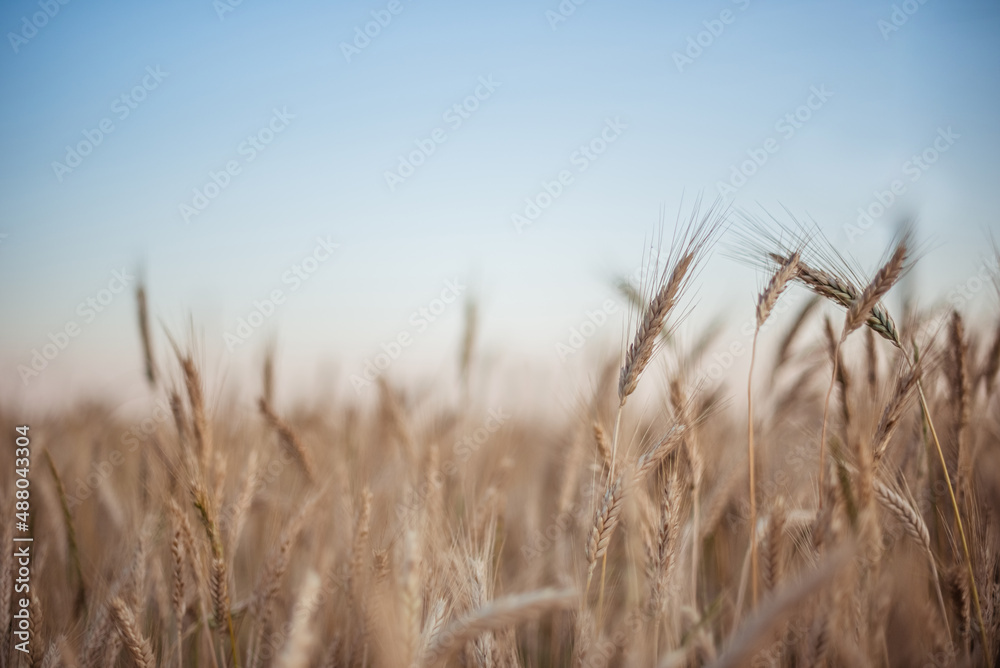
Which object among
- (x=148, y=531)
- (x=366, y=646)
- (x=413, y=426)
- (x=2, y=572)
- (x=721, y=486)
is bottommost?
(x=366, y=646)

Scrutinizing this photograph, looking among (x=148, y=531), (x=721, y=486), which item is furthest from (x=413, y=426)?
(x=721, y=486)

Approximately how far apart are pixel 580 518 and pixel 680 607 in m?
0.84

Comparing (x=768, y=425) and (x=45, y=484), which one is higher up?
(x=768, y=425)

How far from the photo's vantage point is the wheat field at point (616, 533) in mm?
1396

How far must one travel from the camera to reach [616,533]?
2.98 metres

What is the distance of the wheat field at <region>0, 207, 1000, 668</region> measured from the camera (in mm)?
1396

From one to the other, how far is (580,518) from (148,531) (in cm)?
182

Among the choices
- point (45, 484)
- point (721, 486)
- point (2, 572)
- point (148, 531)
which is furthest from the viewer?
point (45, 484)

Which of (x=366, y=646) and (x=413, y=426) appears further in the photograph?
(x=413, y=426)

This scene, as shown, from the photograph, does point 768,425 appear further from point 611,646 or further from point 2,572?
point 2,572

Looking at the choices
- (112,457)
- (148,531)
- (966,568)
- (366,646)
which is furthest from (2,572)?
(966,568)

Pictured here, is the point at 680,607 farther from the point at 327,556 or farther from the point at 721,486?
the point at 327,556

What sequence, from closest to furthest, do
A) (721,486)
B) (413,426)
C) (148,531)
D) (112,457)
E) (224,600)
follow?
(224,600) < (148,531) < (721,486) < (413,426) < (112,457)

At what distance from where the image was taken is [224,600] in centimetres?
155
